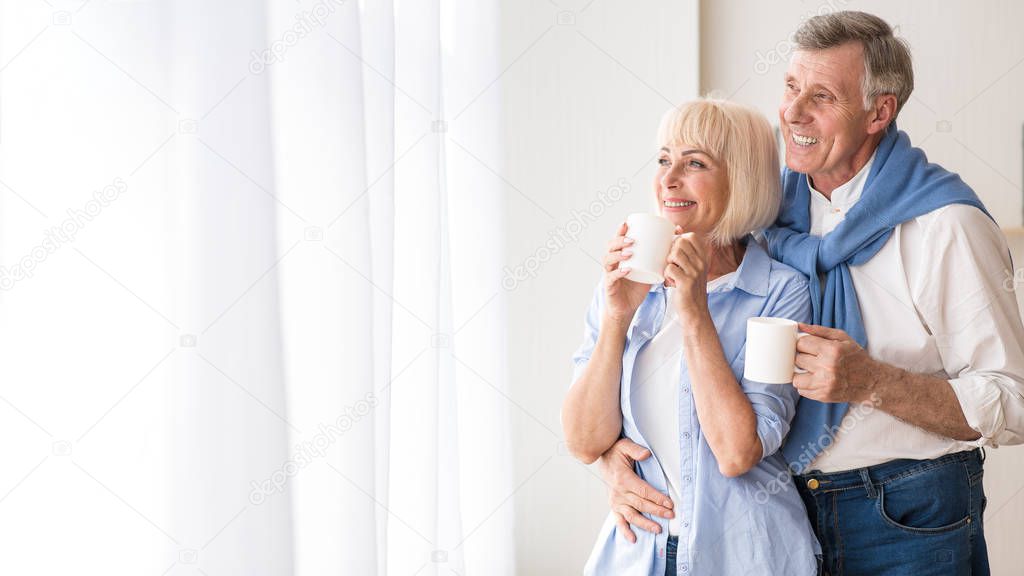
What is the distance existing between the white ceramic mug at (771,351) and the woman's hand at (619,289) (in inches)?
8.3

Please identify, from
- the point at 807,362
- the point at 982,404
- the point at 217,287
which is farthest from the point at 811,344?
the point at 217,287

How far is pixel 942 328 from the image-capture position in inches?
48.0

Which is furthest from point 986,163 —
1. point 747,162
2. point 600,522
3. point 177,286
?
point 177,286

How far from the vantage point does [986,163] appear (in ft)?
6.75

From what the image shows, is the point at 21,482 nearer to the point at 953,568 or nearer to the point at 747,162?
the point at 747,162

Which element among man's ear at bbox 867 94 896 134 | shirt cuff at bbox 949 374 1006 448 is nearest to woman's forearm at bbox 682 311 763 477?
shirt cuff at bbox 949 374 1006 448

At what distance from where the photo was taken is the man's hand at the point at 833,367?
1123mm

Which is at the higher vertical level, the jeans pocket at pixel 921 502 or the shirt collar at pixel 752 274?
the shirt collar at pixel 752 274

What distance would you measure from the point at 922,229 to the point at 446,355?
39.3 inches

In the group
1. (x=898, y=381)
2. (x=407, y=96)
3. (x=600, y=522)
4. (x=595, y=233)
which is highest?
(x=407, y=96)

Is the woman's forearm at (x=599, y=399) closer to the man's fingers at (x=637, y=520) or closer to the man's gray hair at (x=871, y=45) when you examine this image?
the man's fingers at (x=637, y=520)

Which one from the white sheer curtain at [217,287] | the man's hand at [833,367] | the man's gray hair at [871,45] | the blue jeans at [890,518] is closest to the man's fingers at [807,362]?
the man's hand at [833,367]

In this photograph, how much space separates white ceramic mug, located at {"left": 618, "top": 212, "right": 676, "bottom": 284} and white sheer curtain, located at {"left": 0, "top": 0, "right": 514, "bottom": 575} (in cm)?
44

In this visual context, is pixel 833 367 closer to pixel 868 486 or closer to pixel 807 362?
pixel 807 362
